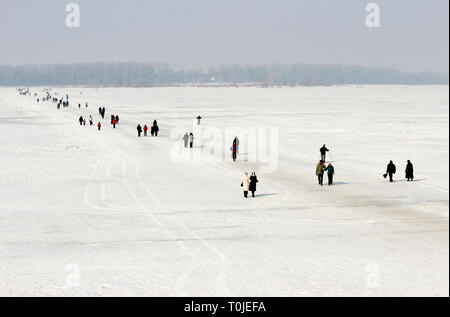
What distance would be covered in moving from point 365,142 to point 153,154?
42.5 ft

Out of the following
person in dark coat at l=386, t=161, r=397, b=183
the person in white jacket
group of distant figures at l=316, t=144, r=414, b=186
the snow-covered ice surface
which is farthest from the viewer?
person in dark coat at l=386, t=161, r=397, b=183

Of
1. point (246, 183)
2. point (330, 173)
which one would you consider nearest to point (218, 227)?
point (246, 183)

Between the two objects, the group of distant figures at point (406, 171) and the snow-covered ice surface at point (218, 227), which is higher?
the group of distant figures at point (406, 171)

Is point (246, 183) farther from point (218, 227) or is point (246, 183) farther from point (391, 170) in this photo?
point (391, 170)

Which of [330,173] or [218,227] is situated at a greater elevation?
[330,173]

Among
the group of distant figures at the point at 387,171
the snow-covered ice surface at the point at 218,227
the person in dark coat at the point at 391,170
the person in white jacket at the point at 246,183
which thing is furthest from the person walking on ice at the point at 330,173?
the person in white jacket at the point at 246,183

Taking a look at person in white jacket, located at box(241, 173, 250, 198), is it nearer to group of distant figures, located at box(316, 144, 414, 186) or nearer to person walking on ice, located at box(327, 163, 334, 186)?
group of distant figures, located at box(316, 144, 414, 186)

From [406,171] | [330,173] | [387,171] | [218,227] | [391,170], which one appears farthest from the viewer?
[406,171]

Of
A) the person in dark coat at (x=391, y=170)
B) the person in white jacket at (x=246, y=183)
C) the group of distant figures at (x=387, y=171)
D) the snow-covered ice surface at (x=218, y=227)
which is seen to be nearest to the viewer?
the snow-covered ice surface at (x=218, y=227)

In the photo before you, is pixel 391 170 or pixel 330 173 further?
pixel 391 170

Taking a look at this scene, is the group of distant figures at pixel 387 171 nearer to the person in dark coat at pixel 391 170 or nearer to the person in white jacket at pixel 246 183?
the person in dark coat at pixel 391 170

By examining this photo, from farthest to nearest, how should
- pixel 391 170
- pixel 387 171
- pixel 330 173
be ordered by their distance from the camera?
pixel 387 171 < pixel 391 170 < pixel 330 173

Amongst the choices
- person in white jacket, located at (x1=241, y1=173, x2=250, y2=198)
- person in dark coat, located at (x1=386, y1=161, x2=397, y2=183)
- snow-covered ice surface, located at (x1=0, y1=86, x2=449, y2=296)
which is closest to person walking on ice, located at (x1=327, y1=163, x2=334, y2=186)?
snow-covered ice surface, located at (x1=0, y1=86, x2=449, y2=296)
